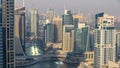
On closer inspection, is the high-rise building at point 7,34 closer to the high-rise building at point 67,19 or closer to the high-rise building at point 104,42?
the high-rise building at point 104,42

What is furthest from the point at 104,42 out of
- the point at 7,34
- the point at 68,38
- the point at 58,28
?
the point at 58,28

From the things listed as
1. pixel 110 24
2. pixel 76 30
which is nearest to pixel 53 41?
pixel 76 30

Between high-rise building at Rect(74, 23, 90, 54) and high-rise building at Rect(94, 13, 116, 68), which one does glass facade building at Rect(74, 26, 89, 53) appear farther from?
high-rise building at Rect(94, 13, 116, 68)

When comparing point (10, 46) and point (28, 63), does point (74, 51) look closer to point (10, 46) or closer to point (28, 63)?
point (28, 63)

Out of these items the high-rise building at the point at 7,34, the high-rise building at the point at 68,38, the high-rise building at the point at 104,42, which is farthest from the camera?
the high-rise building at the point at 68,38

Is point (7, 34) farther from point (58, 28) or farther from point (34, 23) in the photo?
point (58, 28)

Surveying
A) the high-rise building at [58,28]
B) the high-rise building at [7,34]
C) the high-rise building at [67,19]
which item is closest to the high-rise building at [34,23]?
the high-rise building at [58,28]

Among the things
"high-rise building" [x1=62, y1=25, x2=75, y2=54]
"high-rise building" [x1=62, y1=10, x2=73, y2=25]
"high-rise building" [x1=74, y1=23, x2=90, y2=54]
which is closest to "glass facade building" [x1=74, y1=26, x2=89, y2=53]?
"high-rise building" [x1=74, y1=23, x2=90, y2=54]
